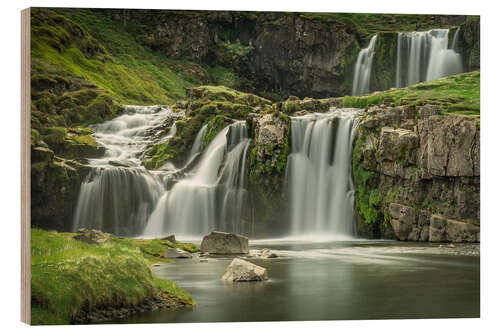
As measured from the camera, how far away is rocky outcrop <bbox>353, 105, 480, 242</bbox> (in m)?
14.5

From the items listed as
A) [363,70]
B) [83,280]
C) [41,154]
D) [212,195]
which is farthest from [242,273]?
[363,70]

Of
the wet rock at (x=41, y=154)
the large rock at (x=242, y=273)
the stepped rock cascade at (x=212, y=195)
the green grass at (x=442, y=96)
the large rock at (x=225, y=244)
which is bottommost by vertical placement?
the large rock at (x=242, y=273)

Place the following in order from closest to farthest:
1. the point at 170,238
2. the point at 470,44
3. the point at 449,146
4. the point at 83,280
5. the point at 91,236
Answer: the point at 83,280 < the point at 91,236 < the point at 170,238 < the point at 470,44 < the point at 449,146

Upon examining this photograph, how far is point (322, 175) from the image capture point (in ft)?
54.9

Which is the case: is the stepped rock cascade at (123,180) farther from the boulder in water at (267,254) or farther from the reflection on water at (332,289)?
the boulder in water at (267,254)

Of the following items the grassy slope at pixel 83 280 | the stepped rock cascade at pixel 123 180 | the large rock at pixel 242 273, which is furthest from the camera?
the stepped rock cascade at pixel 123 180

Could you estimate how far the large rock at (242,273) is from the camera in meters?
10.2

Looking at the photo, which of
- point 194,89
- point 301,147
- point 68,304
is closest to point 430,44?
point 301,147

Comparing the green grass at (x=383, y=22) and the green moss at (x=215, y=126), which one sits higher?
the green grass at (x=383, y=22)

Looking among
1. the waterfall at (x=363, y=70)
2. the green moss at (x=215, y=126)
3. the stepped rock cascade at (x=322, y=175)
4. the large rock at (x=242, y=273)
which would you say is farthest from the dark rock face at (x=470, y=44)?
the green moss at (x=215, y=126)

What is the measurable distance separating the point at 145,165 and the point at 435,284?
359 inches

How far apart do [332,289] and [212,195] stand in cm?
568

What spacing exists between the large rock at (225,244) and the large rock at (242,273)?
6.12 ft

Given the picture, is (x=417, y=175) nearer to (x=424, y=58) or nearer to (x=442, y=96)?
(x=442, y=96)
